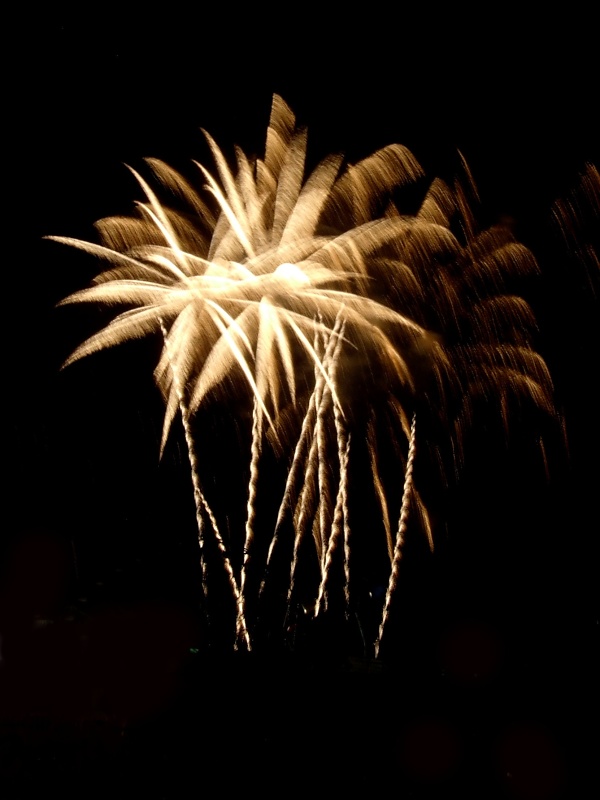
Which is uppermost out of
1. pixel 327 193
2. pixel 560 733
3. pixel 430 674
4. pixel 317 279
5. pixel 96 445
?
pixel 327 193

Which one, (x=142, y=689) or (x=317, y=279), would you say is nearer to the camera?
(x=142, y=689)

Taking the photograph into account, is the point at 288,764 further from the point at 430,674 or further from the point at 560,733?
the point at 560,733

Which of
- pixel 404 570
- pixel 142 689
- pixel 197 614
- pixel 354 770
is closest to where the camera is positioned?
pixel 354 770

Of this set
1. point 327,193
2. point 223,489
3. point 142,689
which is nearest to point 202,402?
point 223,489

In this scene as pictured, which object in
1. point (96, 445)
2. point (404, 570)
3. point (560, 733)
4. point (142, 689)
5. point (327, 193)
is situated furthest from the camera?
point (96, 445)

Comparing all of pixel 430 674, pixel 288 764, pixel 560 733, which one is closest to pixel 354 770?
pixel 288 764

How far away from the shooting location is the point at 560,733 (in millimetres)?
4801

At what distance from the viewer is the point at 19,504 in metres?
10.9

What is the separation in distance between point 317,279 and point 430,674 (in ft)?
10.1

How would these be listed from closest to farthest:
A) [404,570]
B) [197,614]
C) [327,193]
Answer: [327,193], [197,614], [404,570]

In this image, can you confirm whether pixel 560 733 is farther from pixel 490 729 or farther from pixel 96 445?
pixel 96 445

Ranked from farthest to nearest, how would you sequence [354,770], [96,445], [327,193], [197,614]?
[96,445] → [197,614] → [327,193] → [354,770]

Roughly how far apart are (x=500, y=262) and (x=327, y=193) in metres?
1.51

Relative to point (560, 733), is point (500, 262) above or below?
above
